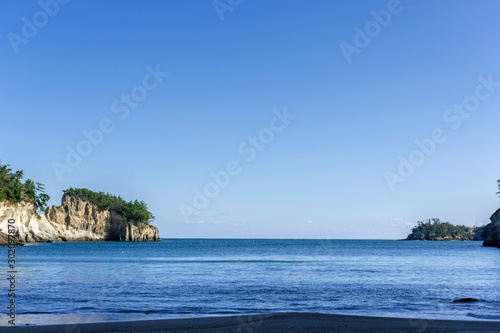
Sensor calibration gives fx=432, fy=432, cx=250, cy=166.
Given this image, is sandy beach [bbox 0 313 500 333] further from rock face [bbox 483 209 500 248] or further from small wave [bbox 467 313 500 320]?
rock face [bbox 483 209 500 248]

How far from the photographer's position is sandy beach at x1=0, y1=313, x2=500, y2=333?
57.8 feet

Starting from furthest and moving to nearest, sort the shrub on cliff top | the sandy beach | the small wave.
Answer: the shrub on cliff top → the small wave → the sandy beach

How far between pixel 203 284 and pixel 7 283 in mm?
16598

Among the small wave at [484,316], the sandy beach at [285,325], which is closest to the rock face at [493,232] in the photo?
the small wave at [484,316]

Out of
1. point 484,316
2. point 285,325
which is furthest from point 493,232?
point 285,325

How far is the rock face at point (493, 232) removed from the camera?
15062 centimetres

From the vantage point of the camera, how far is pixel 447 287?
36.9 meters

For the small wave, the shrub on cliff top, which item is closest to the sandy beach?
the small wave

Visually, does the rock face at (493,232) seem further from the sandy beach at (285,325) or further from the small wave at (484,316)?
the sandy beach at (285,325)

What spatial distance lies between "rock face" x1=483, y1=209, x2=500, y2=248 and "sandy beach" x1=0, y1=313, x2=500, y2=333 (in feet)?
493

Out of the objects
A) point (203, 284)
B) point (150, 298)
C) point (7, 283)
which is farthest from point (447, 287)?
point (7, 283)

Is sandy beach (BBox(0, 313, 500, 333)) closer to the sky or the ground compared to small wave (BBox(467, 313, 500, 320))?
closer to the sky

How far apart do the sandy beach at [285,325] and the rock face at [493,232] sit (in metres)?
150

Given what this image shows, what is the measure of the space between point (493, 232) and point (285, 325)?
16770cm
